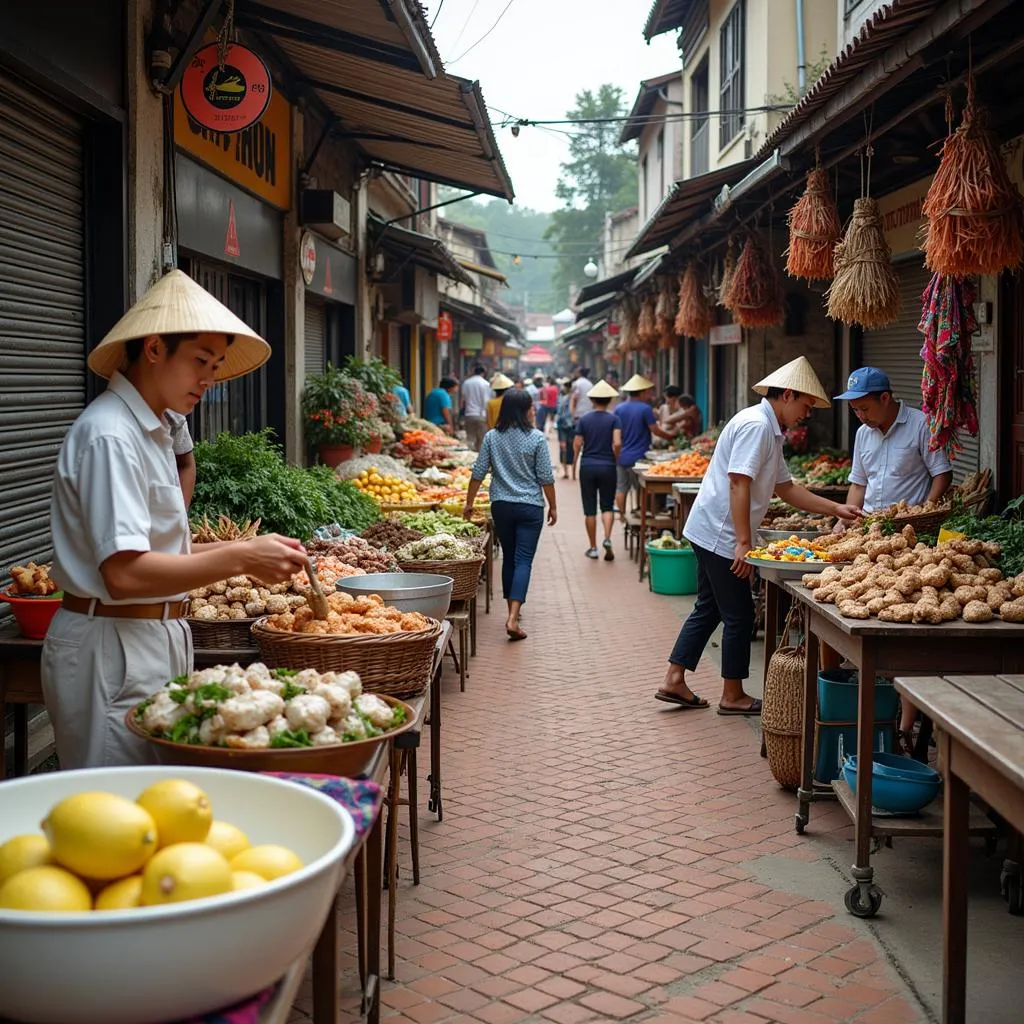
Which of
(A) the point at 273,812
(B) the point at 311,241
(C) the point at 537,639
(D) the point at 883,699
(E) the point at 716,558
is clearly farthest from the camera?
(B) the point at 311,241

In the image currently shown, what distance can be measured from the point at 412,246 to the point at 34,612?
14774mm

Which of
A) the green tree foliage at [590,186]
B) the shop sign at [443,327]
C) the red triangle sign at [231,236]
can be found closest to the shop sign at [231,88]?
the red triangle sign at [231,236]

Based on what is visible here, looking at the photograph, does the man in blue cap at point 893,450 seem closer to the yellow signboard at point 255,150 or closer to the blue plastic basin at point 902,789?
the blue plastic basin at point 902,789

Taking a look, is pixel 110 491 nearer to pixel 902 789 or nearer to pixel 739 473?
pixel 902 789

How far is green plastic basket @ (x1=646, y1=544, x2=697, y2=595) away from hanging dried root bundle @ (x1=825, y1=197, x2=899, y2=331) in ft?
16.7

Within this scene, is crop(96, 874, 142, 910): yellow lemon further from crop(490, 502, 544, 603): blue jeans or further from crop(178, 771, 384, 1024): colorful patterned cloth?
crop(490, 502, 544, 603): blue jeans

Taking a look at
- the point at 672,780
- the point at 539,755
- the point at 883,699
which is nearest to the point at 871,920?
the point at 883,699

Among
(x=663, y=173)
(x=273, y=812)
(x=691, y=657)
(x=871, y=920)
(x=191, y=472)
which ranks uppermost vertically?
(x=663, y=173)

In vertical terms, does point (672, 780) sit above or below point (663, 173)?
below

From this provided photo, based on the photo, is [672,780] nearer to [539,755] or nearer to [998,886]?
[539,755]

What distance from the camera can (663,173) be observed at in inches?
1162

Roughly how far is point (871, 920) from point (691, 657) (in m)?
3.33

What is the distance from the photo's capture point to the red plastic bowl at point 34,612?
4.45 m

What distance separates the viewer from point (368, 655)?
4125 millimetres
